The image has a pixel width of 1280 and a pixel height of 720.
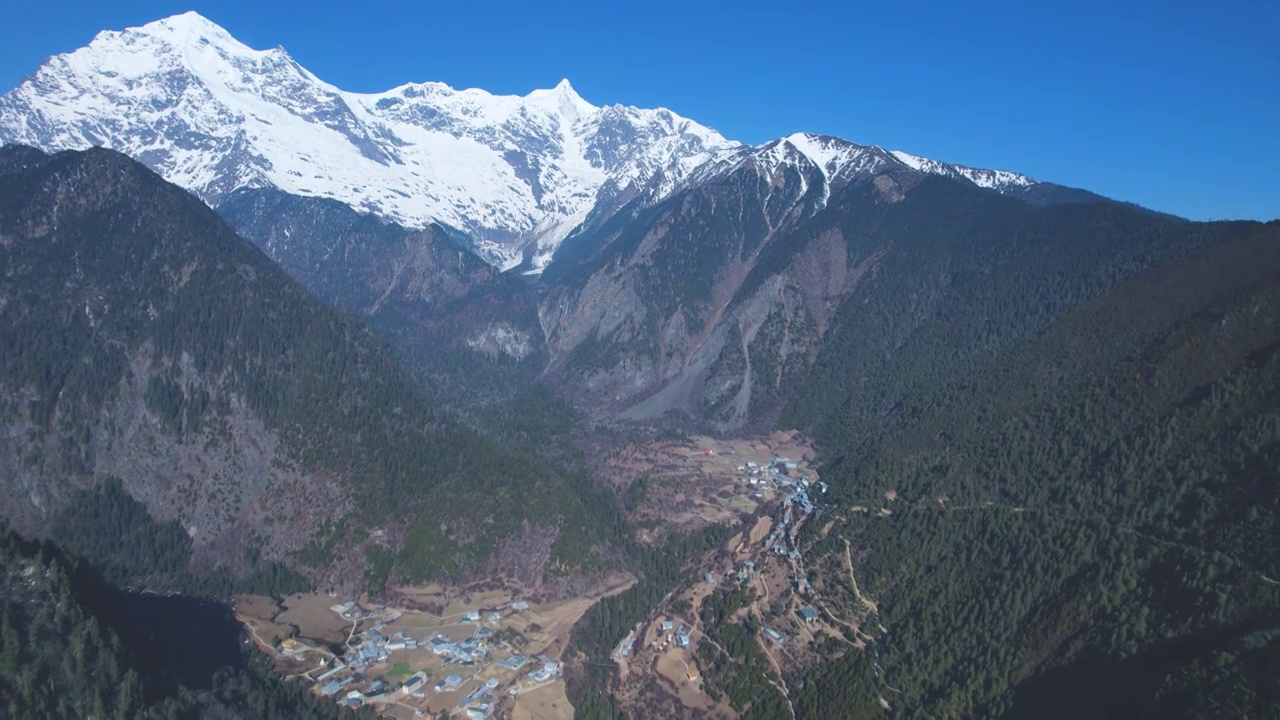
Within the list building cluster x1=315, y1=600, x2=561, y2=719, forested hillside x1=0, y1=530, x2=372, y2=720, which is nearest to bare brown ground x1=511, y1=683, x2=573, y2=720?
building cluster x1=315, y1=600, x2=561, y2=719

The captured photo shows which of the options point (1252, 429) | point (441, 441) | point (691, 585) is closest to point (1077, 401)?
point (1252, 429)

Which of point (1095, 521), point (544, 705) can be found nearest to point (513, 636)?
point (544, 705)

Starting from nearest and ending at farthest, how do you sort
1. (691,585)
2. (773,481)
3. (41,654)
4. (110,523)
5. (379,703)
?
1. (41,654)
2. (379,703)
3. (691,585)
4. (110,523)
5. (773,481)

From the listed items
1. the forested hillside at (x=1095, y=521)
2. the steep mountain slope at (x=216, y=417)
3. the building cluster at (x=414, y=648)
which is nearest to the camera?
the forested hillside at (x=1095, y=521)

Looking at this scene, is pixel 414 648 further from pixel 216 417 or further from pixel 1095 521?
pixel 1095 521

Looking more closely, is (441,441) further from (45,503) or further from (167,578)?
(45,503)

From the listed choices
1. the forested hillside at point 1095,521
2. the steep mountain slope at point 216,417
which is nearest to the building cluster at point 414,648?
the steep mountain slope at point 216,417

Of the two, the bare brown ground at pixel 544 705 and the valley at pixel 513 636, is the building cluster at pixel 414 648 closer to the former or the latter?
the valley at pixel 513 636
